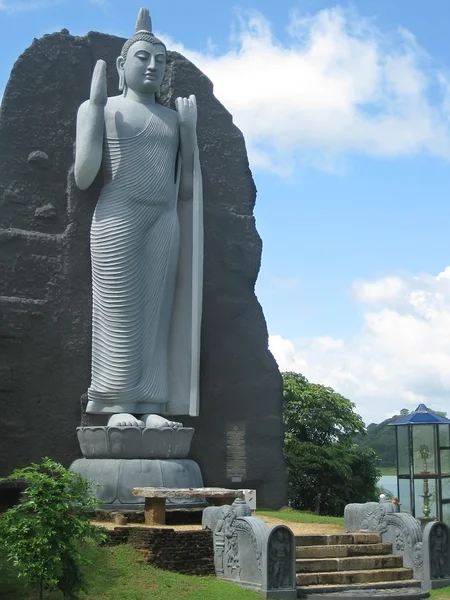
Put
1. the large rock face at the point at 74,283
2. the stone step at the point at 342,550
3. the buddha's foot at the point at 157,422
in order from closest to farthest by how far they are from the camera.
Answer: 1. the stone step at the point at 342,550
2. the buddha's foot at the point at 157,422
3. the large rock face at the point at 74,283

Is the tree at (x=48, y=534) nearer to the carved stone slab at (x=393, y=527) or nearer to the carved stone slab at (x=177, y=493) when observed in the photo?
the carved stone slab at (x=177, y=493)

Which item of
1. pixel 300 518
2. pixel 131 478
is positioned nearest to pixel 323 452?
pixel 300 518

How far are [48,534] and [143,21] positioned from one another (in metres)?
7.86

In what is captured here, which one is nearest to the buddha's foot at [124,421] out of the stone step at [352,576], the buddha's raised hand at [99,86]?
the stone step at [352,576]

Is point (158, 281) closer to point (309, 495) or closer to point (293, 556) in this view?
point (293, 556)

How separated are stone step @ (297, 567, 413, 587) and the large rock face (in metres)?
4.43

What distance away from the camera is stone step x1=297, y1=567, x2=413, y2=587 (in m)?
9.09

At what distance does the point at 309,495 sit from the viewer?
22047mm

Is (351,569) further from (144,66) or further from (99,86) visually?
(144,66)

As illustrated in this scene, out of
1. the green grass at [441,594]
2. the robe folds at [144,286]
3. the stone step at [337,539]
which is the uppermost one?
Result: the robe folds at [144,286]

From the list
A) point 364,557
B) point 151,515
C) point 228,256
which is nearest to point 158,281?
point 228,256

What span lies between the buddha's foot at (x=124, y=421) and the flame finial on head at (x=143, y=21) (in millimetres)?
5270

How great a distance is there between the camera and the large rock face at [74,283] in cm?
1279

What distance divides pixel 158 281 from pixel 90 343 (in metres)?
1.57
